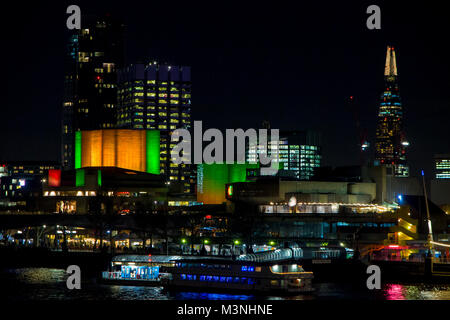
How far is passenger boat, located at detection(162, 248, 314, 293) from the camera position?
9038cm

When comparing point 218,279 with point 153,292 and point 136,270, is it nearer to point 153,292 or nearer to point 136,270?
point 153,292

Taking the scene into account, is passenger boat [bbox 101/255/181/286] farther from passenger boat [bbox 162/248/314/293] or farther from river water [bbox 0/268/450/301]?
passenger boat [bbox 162/248/314/293]

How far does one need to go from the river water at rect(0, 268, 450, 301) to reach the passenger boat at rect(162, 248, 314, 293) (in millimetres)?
1799

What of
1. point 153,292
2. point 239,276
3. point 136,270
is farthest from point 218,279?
point 136,270

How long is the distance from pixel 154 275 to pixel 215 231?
239ft

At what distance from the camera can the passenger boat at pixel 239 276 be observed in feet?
297

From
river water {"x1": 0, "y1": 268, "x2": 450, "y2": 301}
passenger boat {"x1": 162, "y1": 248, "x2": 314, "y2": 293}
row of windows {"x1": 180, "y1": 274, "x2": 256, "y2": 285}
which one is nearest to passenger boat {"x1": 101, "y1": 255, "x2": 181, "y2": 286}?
river water {"x1": 0, "y1": 268, "x2": 450, "y2": 301}

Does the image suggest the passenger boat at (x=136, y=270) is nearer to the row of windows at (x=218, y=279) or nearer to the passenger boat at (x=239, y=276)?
the passenger boat at (x=239, y=276)

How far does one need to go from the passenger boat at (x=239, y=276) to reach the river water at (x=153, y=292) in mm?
1799

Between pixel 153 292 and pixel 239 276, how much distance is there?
32.9ft

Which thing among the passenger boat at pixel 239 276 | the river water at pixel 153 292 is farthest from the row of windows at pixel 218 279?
the river water at pixel 153 292

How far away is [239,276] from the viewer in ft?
301
